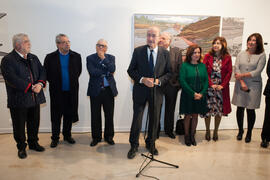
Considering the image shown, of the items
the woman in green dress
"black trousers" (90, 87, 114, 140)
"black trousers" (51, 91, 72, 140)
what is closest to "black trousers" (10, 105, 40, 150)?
"black trousers" (51, 91, 72, 140)

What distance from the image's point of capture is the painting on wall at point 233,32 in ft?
13.4

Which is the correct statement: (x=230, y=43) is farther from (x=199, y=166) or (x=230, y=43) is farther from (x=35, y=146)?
(x=35, y=146)

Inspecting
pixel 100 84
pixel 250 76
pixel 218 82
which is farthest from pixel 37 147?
pixel 250 76

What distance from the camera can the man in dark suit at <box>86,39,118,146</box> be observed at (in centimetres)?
313

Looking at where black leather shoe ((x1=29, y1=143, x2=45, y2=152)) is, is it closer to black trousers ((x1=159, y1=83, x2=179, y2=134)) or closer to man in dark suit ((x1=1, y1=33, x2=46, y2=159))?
man in dark suit ((x1=1, y1=33, x2=46, y2=159))

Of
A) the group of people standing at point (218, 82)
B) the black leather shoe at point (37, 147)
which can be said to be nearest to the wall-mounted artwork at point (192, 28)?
the group of people standing at point (218, 82)

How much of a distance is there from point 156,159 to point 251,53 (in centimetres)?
235

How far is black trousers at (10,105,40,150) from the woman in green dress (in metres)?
2.25

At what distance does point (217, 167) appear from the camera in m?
2.75

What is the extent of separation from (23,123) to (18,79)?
0.64 metres

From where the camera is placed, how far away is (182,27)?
398cm

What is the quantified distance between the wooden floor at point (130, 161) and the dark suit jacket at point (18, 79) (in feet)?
2.67

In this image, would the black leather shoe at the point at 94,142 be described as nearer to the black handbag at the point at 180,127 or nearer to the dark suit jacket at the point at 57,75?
A: the dark suit jacket at the point at 57,75

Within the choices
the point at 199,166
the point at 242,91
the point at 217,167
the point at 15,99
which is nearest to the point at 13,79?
the point at 15,99
